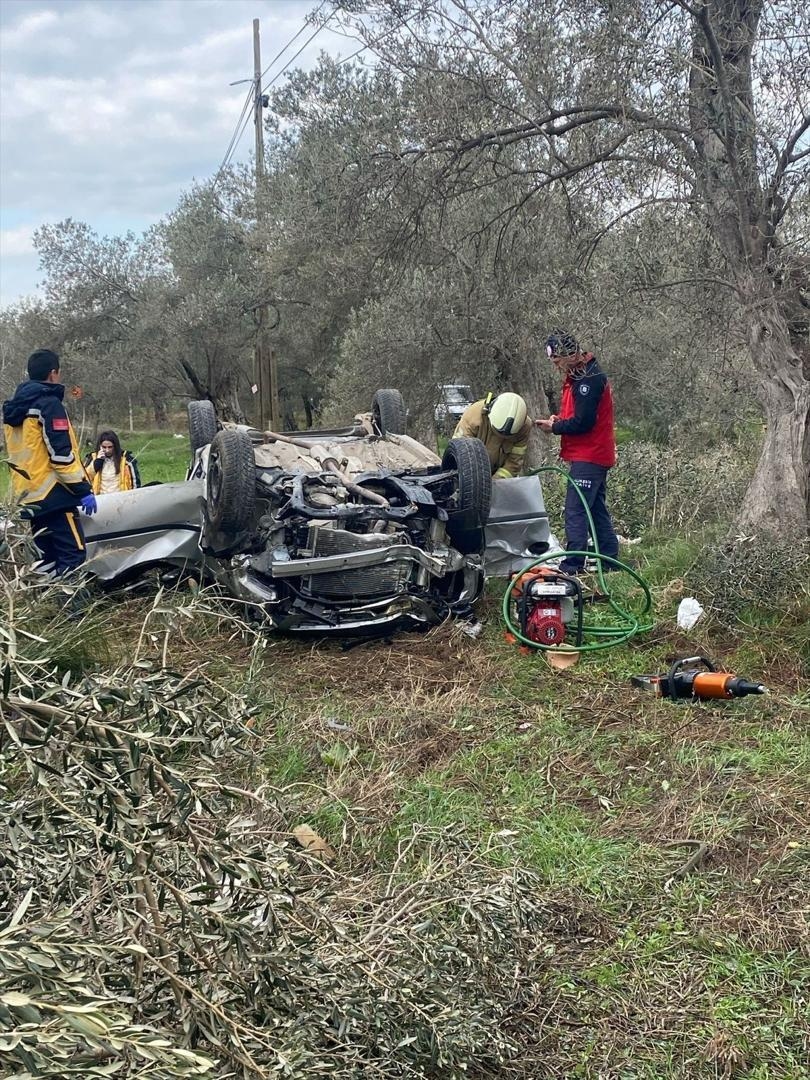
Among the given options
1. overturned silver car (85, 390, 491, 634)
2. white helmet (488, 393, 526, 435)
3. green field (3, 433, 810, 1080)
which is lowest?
green field (3, 433, 810, 1080)

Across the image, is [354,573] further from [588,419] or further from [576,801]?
[588,419]

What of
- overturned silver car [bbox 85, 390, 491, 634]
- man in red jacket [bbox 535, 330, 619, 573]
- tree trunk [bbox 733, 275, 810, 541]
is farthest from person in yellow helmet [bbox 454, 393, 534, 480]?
tree trunk [bbox 733, 275, 810, 541]

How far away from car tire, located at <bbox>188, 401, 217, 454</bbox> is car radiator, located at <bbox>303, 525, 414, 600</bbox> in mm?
2195

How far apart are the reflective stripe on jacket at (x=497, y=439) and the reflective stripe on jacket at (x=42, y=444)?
9.46 feet

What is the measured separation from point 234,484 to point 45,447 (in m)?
1.45

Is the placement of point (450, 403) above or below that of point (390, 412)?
below

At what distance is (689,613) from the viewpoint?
5.65 metres

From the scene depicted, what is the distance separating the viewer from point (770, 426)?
630cm

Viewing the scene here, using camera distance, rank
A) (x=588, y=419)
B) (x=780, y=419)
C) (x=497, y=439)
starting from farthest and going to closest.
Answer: (x=497, y=439) < (x=588, y=419) < (x=780, y=419)

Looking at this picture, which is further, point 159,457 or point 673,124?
point 159,457

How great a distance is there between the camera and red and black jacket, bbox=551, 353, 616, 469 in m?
6.73

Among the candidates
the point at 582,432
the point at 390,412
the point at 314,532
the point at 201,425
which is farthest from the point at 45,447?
the point at 582,432

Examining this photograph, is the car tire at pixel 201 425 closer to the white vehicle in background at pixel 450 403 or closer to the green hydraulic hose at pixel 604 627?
the green hydraulic hose at pixel 604 627

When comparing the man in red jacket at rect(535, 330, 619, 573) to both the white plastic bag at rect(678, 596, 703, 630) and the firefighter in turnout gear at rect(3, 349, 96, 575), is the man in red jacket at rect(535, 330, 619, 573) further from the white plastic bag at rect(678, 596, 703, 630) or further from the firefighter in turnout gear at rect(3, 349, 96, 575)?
the firefighter in turnout gear at rect(3, 349, 96, 575)
